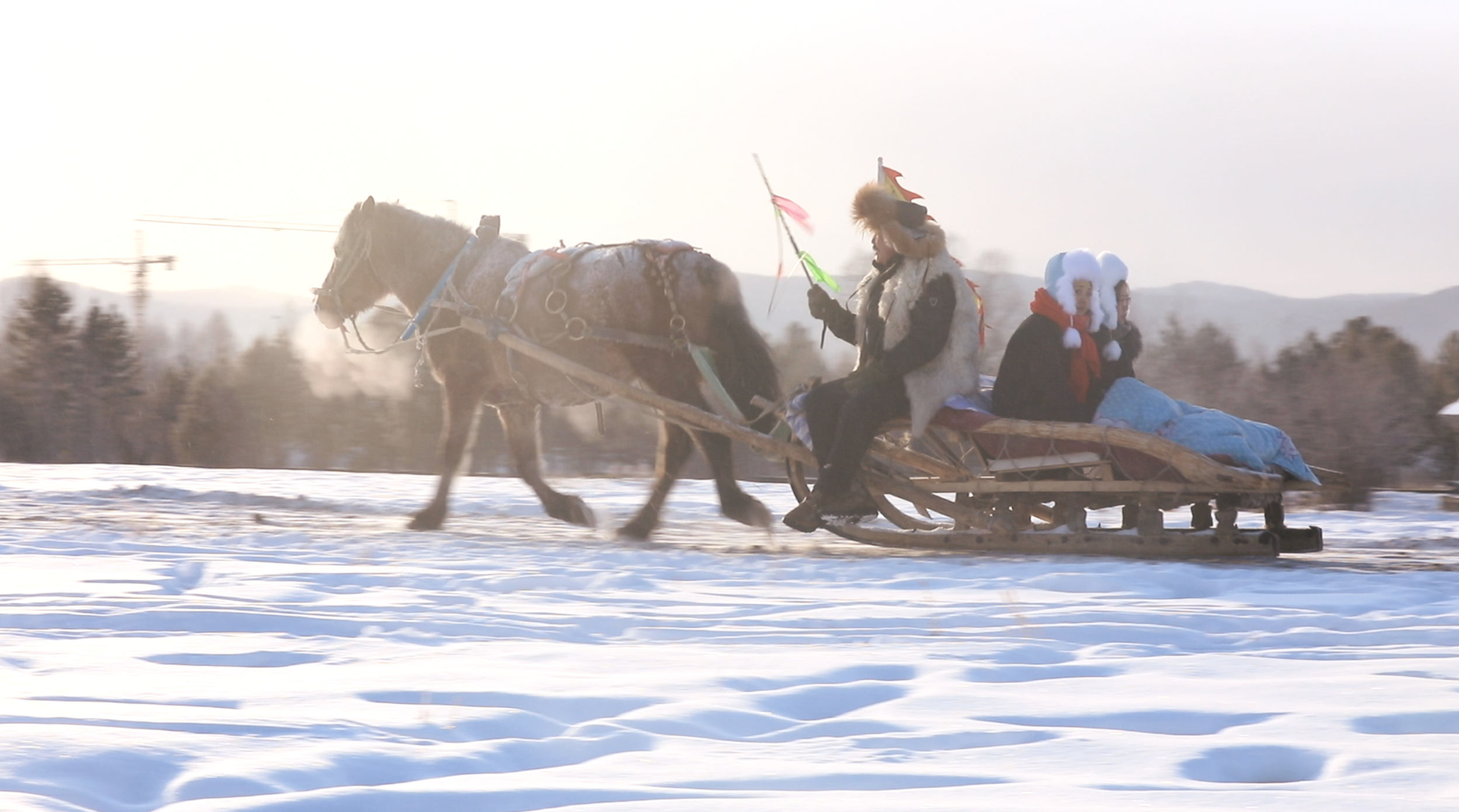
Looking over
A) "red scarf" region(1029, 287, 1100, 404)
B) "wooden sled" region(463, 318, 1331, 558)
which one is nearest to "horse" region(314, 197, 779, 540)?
"wooden sled" region(463, 318, 1331, 558)

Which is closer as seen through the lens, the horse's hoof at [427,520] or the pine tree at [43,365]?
the horse's hoof at [427,520]

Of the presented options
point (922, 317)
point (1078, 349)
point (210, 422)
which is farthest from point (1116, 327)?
point (210, 422)

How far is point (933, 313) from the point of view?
22.2ft

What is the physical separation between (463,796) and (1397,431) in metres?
13.1

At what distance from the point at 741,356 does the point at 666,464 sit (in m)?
0.76

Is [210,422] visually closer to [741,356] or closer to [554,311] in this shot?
[554,311]

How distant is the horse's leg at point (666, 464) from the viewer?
808 centimetres

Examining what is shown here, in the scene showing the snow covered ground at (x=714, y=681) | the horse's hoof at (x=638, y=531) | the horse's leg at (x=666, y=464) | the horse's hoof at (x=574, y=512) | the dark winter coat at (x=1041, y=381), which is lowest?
the snow covered ground at (x=714, y=681)

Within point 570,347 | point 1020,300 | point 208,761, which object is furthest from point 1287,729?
point 1020,300

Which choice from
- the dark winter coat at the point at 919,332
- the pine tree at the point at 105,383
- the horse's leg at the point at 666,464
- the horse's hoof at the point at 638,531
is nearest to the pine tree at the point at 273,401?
the pine tree at the point at 105,383

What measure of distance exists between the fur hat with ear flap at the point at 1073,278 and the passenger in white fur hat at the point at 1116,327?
40mm

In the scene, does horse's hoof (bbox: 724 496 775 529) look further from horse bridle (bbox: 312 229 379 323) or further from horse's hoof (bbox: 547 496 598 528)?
horse bridle (bbox: 312 229 379 323)

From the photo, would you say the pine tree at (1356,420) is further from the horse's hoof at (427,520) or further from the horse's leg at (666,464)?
the horse's hoof at (427,520)

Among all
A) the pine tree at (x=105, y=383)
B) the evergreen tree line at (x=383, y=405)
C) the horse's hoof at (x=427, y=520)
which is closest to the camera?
the horse's hoof at (x=427, y=520)
